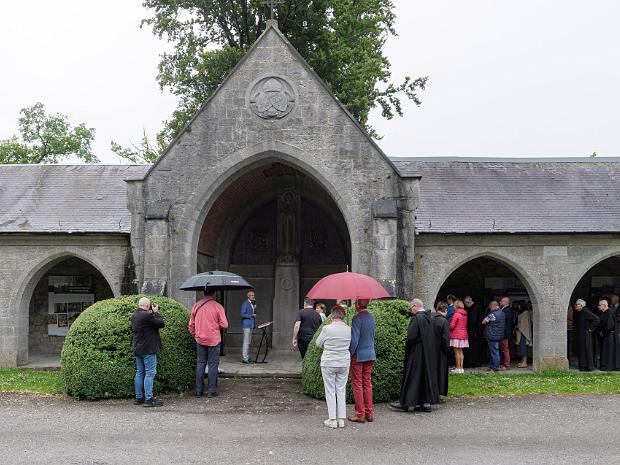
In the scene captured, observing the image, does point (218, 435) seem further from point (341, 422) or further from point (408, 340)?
point (408, 340)

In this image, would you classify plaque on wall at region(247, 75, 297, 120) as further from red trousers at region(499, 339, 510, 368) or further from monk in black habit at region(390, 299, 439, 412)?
red trousers at region(499, 339, 510, 368)

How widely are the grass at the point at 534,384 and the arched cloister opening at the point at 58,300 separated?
1039cm

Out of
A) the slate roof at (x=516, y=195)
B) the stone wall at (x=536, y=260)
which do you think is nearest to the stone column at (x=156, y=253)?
the slate roof at (x=516, y=195)

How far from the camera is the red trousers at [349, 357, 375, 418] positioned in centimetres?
960

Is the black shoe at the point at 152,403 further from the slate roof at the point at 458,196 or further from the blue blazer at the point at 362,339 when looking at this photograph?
the slate roof at the point at 458,196

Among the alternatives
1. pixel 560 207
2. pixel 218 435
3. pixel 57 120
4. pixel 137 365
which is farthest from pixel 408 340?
pixel 57 120

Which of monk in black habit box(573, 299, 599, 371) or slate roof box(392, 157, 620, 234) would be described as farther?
slate roof box(392, 157, 620, 234)

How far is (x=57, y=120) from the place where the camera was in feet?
139

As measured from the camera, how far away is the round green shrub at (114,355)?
36.9ft

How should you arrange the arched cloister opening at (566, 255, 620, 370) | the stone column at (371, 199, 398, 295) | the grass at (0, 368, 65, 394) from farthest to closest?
the arched cloister opening at (566, 255, 620, 370) → the stone column at (371, 199, 398, 295) → the grass at (0, 368, 65, 394)

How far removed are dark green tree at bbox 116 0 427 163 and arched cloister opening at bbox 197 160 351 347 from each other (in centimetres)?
648

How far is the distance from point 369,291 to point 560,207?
31.2ft

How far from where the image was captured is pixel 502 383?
13367mm

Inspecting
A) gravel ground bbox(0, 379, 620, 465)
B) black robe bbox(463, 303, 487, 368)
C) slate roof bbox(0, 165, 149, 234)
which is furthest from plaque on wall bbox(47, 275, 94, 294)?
black robe bbox(463, 303, 487, 368)
